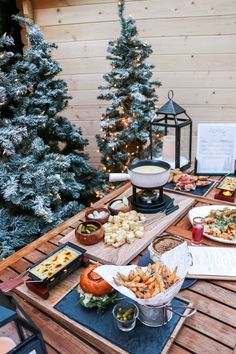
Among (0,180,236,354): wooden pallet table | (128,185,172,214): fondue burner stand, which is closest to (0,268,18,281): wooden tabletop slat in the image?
(0,180,236,354): wooden pallet table

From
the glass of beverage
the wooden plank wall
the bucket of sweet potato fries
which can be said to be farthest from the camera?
the wooden plank wall

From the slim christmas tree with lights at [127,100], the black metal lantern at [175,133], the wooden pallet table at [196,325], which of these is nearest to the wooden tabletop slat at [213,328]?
the wooden pallet table at [196,325]

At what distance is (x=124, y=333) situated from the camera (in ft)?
3.09

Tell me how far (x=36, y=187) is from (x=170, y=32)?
6.95 feet

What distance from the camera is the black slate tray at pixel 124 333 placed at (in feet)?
2.93

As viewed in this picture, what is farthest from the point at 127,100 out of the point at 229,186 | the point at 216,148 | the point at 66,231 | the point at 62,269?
the point at 62,269

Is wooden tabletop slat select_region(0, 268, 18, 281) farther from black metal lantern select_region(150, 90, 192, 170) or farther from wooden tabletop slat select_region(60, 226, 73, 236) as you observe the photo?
black metal lantern select_region(150, 90, 192, 170)

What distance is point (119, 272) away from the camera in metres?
0.97

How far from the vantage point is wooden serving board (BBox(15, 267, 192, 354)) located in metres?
0.91

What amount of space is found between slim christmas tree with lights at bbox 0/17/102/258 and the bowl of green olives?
1.30 meters

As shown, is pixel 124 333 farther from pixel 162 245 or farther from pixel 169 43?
pixel 169 43

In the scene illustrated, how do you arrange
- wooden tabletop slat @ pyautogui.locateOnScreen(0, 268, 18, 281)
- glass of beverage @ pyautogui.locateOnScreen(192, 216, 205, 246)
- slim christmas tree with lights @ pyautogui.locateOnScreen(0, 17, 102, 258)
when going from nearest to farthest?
wooden tabletop slat @ pyautogui.locateOnScreen(0, 268, 18, 281)
glass of beverage @ pyautogui.locateOnScreen(192, 216, 205, 246)
slim christmas tree with lights @ pyautogui.locateOnScreen(0, 17, 102, 258)

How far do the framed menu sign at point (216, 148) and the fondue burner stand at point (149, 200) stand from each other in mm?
527

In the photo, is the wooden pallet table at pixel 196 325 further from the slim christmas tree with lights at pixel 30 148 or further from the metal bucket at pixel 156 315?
the slim christmas tree with lights at pixel 30 148
